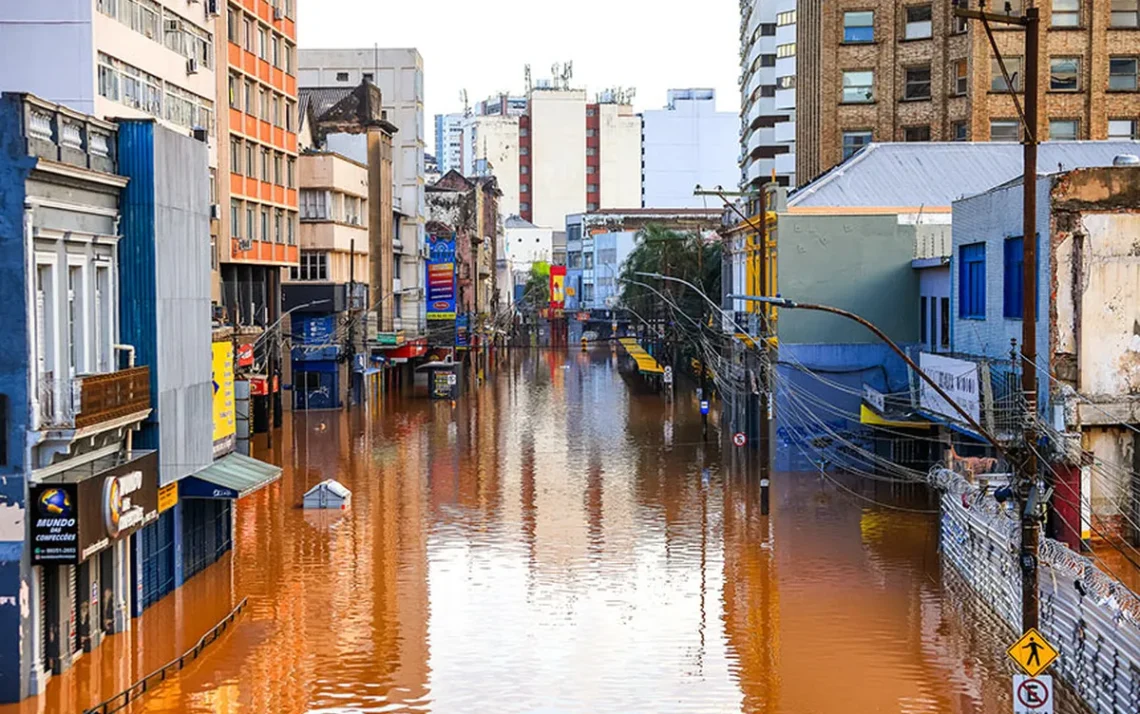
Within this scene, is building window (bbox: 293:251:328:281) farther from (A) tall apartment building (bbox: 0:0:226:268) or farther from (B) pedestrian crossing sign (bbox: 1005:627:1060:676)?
(B) pedestrian crossing sign (bbox: 1005:627:1060:676)

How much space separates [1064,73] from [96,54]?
39.7 metres

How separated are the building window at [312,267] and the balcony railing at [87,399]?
159ft

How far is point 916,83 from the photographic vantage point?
67000mm

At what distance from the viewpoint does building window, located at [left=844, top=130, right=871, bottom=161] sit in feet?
225

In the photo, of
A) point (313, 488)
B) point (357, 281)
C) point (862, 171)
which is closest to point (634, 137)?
point (357, 281)

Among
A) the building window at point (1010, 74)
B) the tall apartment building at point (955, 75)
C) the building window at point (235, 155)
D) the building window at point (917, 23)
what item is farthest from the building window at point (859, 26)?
the building window at point (235, 155)

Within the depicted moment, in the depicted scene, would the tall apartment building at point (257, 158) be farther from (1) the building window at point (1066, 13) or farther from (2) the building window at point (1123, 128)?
(2) the building window at point (1123, 128)

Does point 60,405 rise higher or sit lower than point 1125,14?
lower

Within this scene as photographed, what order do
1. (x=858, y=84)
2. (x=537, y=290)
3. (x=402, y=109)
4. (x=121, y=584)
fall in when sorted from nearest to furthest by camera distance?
(x=121, y=584) < (x=858, y=84) < (x=402, y=109) < (x=537, y=290)

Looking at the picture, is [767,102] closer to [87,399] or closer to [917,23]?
[917,23]

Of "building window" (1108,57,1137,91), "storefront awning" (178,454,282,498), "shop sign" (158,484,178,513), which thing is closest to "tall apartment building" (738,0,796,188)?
"building window" (1108,57,1137,91)

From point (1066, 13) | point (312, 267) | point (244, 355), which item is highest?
point (1066, 13)

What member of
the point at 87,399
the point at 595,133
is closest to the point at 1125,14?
the point at 87,399

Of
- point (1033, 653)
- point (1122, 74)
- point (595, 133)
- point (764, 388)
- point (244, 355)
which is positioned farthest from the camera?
point (595, 133)
